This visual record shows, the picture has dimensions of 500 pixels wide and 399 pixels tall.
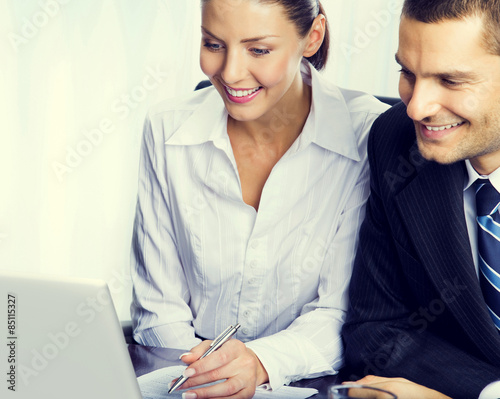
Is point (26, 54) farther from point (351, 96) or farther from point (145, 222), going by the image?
point (351, 96)

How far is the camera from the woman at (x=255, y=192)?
56.3 inches

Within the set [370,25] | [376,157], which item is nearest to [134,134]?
[370,25]

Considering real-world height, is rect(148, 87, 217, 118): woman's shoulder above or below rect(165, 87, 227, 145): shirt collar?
above

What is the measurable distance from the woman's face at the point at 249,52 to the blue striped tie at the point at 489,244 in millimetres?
518

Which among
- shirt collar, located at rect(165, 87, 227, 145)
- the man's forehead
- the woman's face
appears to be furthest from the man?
shirt collar, located at rect(165, 87, 227, 145)

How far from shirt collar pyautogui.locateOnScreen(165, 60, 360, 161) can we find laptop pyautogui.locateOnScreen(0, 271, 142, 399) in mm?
820

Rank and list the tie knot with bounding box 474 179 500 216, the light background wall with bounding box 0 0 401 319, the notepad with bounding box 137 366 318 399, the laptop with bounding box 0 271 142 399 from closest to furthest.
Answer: the laptop with bounding box 0 271 142 399 < the notepad with bounding box 137 366 318 399 < the tie knot with bounding box 474 179 500 216 < the light background wall with bounding box 0 0 401 319

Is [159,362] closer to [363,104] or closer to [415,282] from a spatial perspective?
[415,282]

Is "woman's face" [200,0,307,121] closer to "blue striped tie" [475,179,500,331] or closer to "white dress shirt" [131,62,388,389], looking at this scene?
"white dress shirt" [131,62,388,389]

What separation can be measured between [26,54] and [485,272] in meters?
2.08

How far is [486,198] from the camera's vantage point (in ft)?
4.06

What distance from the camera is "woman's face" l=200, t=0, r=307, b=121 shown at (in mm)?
1379

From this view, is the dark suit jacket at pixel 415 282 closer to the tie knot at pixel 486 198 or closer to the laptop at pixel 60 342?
the tie knot at pixel 486 198

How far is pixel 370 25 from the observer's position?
2857mm
